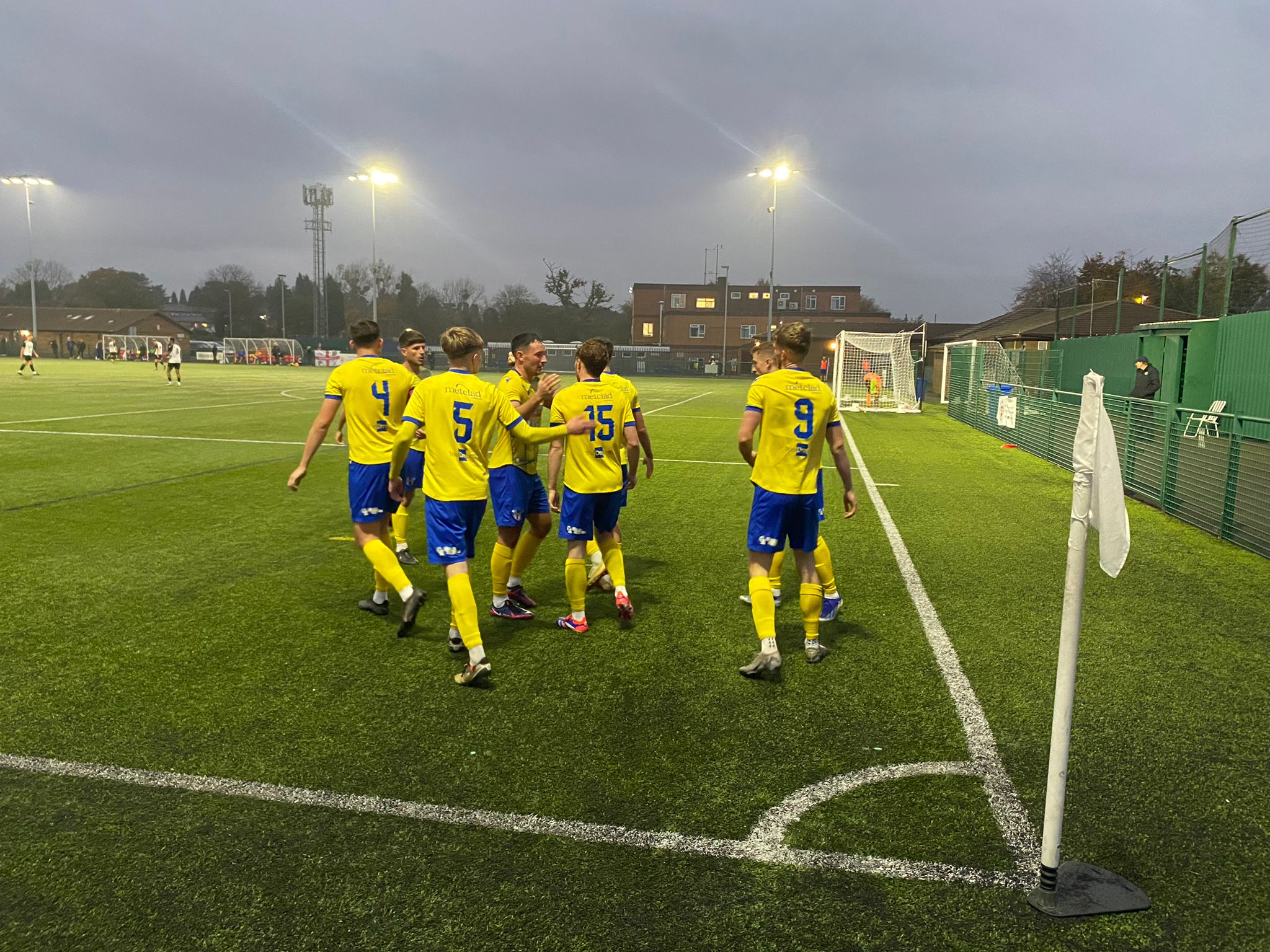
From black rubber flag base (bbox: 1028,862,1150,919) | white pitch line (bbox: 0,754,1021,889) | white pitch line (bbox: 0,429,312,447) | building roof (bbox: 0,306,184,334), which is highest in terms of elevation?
building roof (bbox: 0,306,184,334)

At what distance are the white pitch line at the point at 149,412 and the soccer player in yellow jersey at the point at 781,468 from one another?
18.8 metres

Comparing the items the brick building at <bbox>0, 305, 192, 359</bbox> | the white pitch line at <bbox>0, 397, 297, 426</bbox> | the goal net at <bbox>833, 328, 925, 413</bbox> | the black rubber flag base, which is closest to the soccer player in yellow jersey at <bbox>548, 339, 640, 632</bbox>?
the black rubber flag base

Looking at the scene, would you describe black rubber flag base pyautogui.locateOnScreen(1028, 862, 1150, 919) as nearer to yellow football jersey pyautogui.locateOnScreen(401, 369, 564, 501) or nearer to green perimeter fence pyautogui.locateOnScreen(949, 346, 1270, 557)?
yellow football jersey pyautogui.locateOnScreen(401, 369, 564, 501)

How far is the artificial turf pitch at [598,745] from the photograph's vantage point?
281cm

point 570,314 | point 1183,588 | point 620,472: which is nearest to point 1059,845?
point 620,472

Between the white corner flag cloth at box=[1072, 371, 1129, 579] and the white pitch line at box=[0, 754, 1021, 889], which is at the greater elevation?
the white corner flag cloth at box=[1072, 371, 1129, 579]

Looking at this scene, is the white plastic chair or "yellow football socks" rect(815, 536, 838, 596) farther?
the white plastic chair

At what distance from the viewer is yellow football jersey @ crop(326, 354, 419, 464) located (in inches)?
235

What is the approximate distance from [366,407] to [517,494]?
1.30 metres

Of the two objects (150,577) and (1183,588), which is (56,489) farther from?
(1183,588)

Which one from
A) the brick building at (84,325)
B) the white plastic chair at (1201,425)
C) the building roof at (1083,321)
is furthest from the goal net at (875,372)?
the brick building at (84,325)

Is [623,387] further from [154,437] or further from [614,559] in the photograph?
[154,437]

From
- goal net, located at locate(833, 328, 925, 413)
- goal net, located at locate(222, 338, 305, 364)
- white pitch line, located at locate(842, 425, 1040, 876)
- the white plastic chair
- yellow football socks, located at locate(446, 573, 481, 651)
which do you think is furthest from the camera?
goal net, located at locate(222, 338, 305, 364)

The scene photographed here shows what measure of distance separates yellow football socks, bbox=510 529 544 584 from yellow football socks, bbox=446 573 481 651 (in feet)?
3.85
